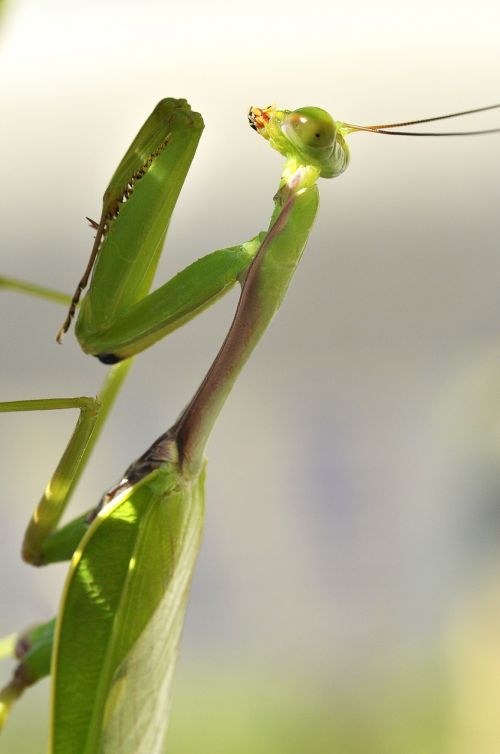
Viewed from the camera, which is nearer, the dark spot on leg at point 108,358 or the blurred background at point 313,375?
the dark spot on leg at point 108,358

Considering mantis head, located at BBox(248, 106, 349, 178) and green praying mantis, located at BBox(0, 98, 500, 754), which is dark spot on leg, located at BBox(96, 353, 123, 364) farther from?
mantis head, located at BBox(248, 106, 349, 178)

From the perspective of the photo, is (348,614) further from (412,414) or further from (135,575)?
(135,575)

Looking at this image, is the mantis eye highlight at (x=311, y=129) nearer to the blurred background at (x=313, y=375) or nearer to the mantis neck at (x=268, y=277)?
the mantis neck at (x=268, y=277)

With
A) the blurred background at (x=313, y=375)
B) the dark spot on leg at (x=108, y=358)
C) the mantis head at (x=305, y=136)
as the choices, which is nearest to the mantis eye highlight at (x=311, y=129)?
the mantis head at (x=305, y=136)

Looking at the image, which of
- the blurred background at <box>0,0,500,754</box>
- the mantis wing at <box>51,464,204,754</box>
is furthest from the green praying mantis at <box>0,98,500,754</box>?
the blurred background at <box>0,0,500,754</box>

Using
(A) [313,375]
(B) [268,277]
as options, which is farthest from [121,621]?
(A) [313,375]

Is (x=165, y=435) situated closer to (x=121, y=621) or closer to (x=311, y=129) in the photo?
(x=121, y=621)
